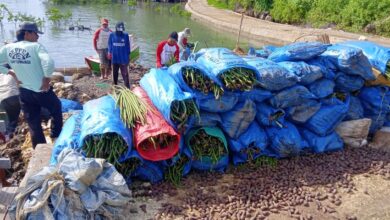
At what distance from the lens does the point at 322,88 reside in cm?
530

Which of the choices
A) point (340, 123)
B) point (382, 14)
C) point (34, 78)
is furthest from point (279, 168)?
point (382, 14)

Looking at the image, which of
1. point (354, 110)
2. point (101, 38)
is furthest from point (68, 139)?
point (101, 38)

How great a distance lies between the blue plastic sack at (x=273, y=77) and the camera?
15.8 feet

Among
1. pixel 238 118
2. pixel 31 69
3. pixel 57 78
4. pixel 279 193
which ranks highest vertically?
pixel 31 69

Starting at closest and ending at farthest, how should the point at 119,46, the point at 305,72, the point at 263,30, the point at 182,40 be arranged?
the point at 305,72, the point at 119,46, the point at 182,40, the point at 263,30

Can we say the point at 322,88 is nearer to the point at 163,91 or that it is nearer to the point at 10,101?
the point at 163,91

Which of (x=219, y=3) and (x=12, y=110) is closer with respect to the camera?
(x=12, y=110)

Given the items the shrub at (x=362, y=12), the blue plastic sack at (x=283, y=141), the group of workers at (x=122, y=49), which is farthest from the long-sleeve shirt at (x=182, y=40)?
the shrub at (x=362, y=12)

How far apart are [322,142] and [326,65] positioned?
3.66 feet

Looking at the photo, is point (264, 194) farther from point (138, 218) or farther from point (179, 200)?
point (138, 218)

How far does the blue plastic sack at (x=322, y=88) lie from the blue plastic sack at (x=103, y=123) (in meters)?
2.66

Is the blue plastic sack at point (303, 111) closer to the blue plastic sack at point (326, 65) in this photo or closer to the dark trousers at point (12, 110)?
the blue plastic sack at point (326, 65)

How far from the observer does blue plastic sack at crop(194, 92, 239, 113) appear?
14.5ft

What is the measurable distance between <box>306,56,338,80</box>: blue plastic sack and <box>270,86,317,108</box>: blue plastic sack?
54cm
